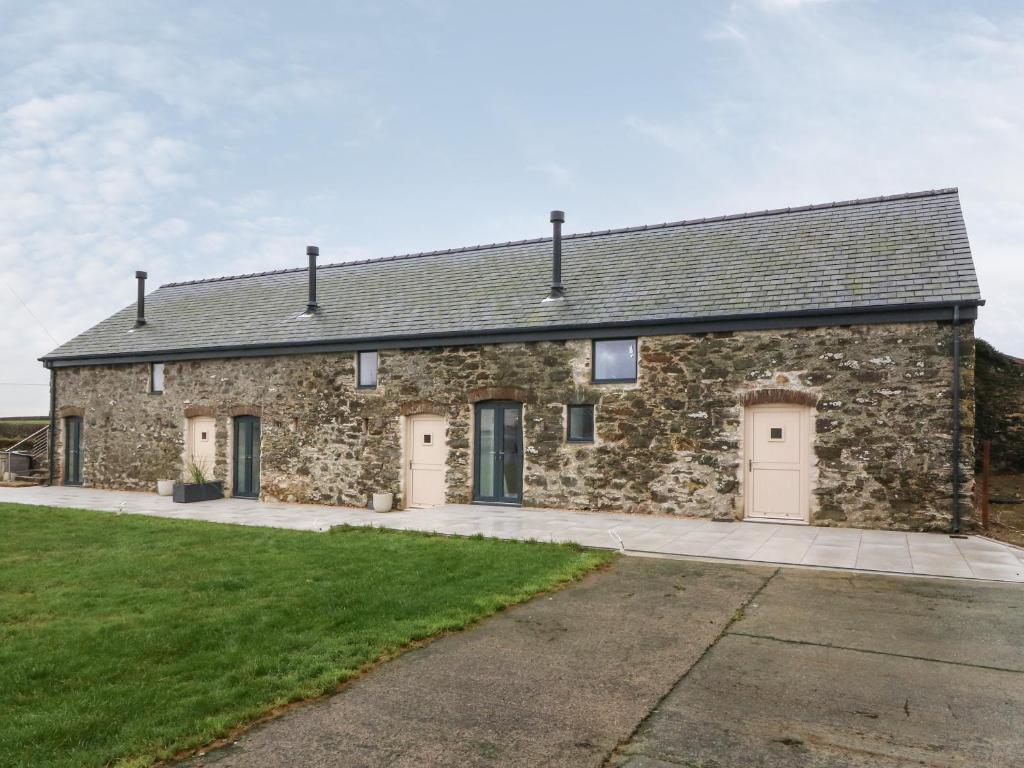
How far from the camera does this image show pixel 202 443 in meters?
17.4

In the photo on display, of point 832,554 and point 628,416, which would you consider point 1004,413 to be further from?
point 832,554

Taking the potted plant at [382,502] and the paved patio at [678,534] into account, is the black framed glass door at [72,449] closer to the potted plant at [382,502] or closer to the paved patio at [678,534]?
the paved patio at [678,534]

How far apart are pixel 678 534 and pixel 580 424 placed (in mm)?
3362

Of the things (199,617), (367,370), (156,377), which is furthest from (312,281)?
(199,617)

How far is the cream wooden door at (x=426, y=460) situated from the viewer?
14.6 metres

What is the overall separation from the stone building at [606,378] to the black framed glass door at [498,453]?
4 centimetres

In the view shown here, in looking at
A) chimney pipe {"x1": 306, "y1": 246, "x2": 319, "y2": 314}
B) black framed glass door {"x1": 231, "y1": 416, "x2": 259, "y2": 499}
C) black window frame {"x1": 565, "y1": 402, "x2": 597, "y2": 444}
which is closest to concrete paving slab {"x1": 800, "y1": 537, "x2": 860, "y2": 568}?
black window frame {"x1": 565, "y1": 402, "x2": 597, "y2": 444}

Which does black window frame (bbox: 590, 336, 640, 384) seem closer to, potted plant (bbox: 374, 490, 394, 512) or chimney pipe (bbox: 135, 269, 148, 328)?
potted plant (bbox: 374, 490, 394, 512)

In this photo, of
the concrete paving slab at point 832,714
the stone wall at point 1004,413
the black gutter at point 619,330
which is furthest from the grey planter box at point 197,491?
the stone wall at point 1004,413

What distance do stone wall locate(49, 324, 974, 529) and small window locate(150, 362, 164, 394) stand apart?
0.23m

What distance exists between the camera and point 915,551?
368 inches

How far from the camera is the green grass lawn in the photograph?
4.06 metres

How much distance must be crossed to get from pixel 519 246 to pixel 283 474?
7731 millimetres

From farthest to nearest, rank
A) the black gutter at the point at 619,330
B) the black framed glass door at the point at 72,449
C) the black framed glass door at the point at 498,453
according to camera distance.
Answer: the black framed glass door at the point at 72,449 < the black framed glass door at the point at 498,453 < the black gutter at the point at 619,330
